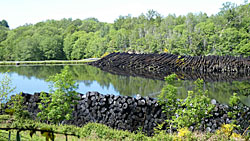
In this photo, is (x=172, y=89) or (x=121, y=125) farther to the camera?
A: (x=121, y=125)

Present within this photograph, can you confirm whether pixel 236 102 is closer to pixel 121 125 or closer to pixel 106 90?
pixel 121 125

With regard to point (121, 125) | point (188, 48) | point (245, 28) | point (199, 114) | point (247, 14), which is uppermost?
point (247, 14)

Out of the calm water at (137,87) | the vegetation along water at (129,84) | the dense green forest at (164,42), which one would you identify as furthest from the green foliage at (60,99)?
the dense green forest at (164,42)

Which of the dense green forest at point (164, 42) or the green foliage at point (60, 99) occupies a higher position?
the dense green forest at point (164, 42)

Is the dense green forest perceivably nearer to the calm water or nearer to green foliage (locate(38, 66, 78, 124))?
the calm water

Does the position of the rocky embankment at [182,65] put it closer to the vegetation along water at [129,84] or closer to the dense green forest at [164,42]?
the vegetation along water at [129,84]

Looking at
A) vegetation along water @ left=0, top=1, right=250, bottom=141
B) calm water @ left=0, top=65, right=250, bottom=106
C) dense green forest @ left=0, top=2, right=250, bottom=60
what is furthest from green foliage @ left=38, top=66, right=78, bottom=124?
dense green forest @ left=0, top=2, right=250, bottom=60

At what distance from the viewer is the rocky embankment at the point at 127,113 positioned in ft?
23.7

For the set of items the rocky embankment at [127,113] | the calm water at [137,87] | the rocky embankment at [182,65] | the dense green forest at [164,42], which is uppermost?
the dense green forest at [164,42]

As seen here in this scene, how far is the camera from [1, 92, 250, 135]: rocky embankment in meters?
7.22

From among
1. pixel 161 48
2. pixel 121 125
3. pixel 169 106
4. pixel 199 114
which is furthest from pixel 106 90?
pixel 161 48

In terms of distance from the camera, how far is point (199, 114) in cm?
625

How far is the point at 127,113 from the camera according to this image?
25.8ft

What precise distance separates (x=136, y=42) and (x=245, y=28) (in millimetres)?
14998
